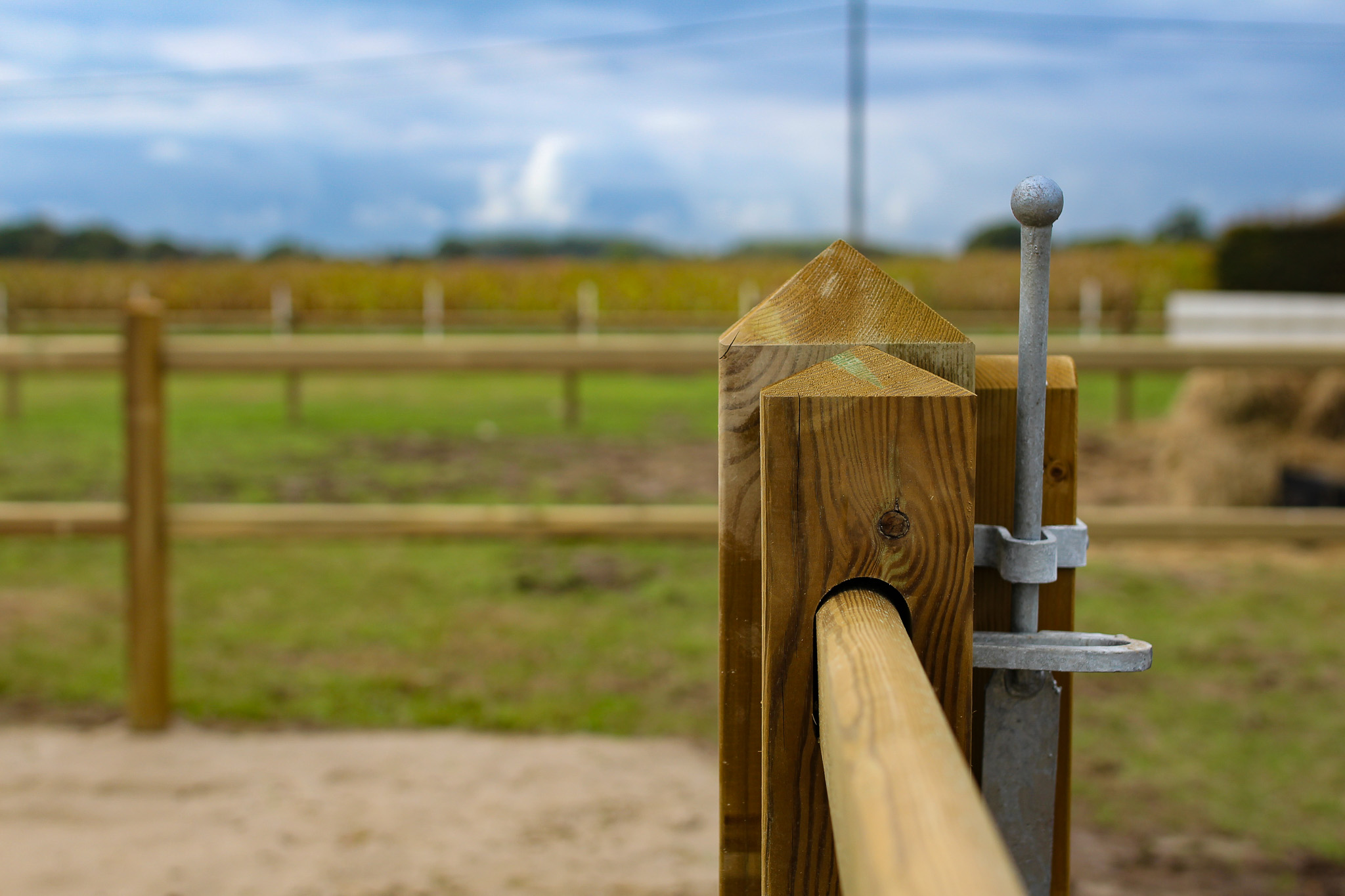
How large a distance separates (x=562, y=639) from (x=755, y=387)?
2739 mm

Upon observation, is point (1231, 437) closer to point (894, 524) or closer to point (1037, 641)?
point (1037, 641)

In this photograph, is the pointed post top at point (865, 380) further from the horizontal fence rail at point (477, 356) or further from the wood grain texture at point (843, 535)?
the horizontal fence rail at point (477, 356)

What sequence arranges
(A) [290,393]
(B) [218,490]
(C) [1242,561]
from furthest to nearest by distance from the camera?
(A) [290,393] < (B) [218,490] < (C) [1242,561]

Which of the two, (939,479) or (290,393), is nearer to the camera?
(939,479)

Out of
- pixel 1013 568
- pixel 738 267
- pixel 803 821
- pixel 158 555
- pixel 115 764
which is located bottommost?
pixel 115 764

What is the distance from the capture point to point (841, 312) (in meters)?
0.66

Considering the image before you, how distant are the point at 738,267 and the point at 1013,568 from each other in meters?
22.2

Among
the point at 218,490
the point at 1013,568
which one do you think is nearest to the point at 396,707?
the point at 1013,568

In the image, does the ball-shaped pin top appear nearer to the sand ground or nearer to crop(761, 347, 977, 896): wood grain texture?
crop(761, 347, 977, 896): wood grain texture

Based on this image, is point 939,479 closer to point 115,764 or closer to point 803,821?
point 803,821

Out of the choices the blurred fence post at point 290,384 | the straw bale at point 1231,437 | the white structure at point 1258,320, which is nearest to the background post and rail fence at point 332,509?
the straw bale at point 1231,437

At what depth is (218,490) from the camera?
18.0 ft

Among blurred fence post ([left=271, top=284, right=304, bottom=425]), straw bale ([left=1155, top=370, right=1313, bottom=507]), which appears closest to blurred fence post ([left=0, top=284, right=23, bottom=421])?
blurred fence post ([left=271, top=284, right=304, bottom=425])

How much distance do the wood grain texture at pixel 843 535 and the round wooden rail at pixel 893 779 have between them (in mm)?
36
